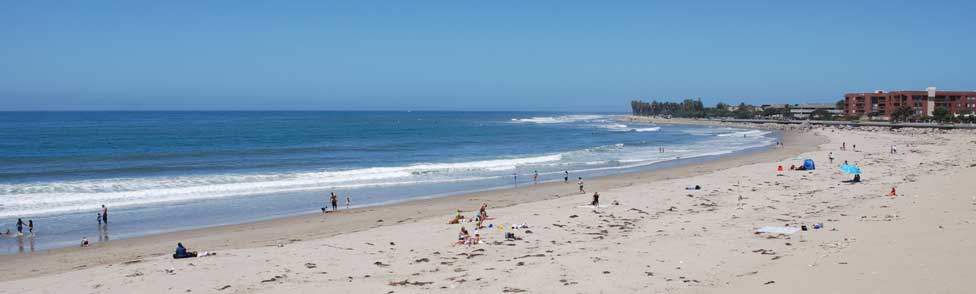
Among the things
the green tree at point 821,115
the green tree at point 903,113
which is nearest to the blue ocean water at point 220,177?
the green tree at point 903,113

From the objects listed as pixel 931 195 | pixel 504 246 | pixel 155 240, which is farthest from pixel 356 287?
pixel 931 195

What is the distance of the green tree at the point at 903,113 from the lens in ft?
357

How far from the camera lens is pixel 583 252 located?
14117mm

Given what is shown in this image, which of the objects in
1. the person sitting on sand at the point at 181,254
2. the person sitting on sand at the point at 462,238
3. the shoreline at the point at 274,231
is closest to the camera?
the person sitting on sand at the point at 181,254

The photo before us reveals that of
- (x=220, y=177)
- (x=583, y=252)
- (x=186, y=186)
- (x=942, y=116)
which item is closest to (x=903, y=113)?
(x=942, y=116)

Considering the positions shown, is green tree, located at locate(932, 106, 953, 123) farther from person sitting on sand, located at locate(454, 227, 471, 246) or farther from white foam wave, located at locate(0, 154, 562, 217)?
person sitting on sand, located at locate(454, 227, 471, 246)

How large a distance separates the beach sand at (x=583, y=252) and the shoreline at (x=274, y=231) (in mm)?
81

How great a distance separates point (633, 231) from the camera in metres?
16.9

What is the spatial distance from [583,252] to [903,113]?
378 ft

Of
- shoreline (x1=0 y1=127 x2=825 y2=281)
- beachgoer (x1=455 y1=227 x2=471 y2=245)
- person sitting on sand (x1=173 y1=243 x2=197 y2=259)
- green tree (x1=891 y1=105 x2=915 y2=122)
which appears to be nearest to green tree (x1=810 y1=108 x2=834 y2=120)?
green tree (x1=891 y1=105 x2=915 y2=122)

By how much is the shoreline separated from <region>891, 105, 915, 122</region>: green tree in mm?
99314

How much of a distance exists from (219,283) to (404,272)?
3228mm

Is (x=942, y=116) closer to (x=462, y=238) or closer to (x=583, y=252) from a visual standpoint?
(x=583, y=252)

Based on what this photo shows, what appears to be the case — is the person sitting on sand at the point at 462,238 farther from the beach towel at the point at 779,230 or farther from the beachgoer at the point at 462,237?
the beach towel at the point at 779,230
